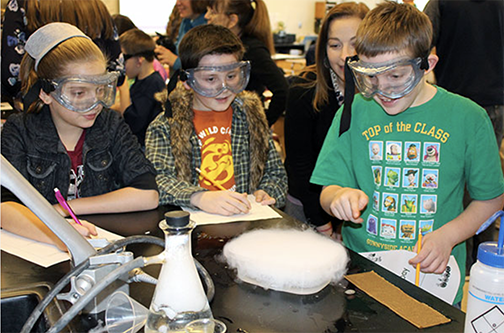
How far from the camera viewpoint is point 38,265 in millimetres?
1252

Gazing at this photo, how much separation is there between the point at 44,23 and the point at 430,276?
1954mm

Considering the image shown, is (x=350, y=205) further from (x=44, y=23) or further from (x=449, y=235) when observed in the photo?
(x=44, y=23)

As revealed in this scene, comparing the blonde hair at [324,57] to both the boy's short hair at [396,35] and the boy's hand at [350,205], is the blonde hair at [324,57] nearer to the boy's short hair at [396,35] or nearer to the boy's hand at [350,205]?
the boy's short hair at [396,35]

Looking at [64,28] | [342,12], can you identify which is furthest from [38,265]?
[342,12]

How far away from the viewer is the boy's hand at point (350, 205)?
56.5 inches

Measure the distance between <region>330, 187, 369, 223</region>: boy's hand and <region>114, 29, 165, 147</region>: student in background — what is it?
210 cm

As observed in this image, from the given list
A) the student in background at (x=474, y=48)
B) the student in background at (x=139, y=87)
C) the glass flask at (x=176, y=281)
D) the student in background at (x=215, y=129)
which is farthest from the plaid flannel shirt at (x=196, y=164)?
the student in background at (x=474, y=48)

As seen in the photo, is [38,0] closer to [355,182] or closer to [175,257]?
[355,182]

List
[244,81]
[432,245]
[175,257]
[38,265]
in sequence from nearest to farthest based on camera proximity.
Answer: [175,257] < [38,265] < [432,245] < [244,81]

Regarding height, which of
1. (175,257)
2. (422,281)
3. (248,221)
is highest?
(175,257)

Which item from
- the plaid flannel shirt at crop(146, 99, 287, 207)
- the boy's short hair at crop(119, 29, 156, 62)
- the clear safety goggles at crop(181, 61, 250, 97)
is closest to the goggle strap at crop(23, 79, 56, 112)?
the plaid flannel shirt at crop(146, 99, 287, 207)

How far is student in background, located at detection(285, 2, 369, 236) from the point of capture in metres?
2.14

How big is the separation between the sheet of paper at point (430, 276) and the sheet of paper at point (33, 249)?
0.78 m

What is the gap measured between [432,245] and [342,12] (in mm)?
1059
